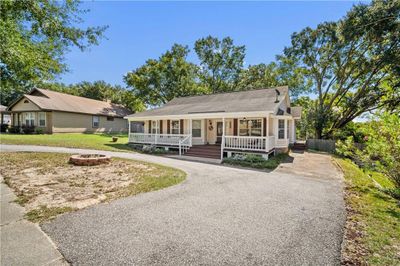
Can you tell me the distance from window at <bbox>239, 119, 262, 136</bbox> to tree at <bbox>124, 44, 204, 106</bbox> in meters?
20.5

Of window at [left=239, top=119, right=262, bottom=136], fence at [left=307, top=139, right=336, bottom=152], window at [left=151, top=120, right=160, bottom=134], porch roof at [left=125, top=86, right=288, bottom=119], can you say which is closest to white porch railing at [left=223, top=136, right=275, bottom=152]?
window at [left=239, top=119, right=262, bottom=136]

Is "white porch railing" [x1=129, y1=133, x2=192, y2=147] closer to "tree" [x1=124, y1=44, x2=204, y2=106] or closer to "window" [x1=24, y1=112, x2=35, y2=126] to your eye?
"window" [x1=24, y1=112, x2=35, y2=126]

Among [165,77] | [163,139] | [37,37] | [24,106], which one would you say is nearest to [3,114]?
[24,106]

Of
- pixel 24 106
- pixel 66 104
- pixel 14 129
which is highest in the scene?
pixel 66 104

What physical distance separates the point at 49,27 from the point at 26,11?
2.16 ft

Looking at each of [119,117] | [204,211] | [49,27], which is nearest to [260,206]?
[204,211]

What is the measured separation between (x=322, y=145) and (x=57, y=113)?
28.6m

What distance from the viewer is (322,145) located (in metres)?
19.1

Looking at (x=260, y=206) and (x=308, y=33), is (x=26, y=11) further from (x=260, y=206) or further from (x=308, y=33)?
(x=308, y=33)

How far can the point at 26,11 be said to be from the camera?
614 centimetres

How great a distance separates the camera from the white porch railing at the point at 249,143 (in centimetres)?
1180

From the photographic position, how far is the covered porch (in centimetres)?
1227

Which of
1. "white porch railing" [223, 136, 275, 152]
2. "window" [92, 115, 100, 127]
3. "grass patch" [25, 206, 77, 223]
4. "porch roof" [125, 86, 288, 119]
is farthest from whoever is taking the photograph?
"window" [92, 115, 100, 127]

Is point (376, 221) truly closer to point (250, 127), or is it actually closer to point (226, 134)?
Answer: point (250, 127)
